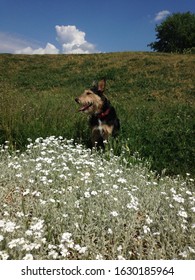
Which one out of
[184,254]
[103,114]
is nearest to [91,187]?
[184,254]

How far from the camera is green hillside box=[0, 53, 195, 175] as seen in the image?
816 centimetres

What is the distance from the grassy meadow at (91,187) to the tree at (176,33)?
58.5 metres

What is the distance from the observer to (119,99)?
19375 millimetres

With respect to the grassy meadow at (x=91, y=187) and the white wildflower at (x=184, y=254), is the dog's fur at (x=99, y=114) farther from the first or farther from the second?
the white wildflower at (x=184, y=254)

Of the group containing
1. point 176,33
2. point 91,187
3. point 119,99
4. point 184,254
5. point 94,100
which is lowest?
point 184,254

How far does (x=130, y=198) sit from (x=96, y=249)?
1.20 meters

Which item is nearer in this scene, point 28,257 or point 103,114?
point 28,257

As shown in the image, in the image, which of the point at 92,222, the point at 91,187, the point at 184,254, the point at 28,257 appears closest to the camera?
the point at 28,257

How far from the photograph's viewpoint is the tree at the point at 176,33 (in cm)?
6794

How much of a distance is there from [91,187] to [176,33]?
226ft

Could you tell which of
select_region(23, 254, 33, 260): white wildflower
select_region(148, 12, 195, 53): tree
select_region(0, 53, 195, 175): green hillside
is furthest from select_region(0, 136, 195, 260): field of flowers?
select_region(148, 12, 195, 53): tree

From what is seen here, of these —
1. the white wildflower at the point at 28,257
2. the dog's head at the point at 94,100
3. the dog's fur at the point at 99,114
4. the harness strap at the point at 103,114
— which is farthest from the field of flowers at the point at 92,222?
the dog's head at the point at 94,100

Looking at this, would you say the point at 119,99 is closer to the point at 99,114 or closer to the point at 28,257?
the point at 99,114

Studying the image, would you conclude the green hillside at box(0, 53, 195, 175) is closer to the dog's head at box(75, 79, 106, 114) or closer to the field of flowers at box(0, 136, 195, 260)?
the dog's head at box(75, 79, 106, 114)
